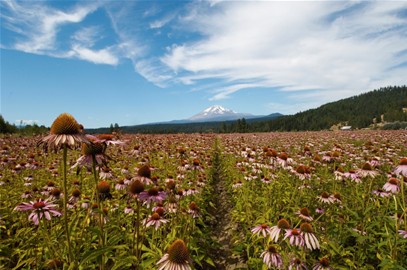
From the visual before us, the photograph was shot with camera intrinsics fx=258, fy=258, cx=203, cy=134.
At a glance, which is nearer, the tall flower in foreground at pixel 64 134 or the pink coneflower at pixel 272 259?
the tall flower in foreground at pixel 64 134

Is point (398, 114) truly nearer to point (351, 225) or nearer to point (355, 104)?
point (355, 104)

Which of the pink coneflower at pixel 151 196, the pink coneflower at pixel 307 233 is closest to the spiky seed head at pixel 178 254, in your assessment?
the pink coneflower at pixel 151 196

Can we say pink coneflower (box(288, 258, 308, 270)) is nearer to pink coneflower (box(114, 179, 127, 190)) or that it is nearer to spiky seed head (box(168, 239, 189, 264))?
spiky seed head (box(168, 239, 189, 264))

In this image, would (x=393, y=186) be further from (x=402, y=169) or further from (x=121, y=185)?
(x=121, y=185)

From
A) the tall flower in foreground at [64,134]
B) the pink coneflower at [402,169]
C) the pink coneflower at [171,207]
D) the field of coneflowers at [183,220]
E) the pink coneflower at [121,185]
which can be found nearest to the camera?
the tall flower in foreground at [64,134]

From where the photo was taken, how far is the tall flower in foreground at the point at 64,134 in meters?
1.96

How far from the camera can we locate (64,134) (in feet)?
6.75

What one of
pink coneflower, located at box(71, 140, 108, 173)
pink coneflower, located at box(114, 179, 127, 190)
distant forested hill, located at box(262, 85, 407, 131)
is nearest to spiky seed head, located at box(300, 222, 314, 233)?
pink coneflower, located at box(71, 140, 108, 173)

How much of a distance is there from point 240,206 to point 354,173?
2496mm

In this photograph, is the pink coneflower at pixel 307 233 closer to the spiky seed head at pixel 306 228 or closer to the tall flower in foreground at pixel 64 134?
the spiky seed head at pixel 306 228

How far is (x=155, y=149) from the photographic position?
11.3m

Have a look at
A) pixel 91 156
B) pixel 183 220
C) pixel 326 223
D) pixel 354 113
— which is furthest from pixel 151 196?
pixel 354 113

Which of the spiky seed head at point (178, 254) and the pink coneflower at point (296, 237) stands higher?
the spiky seed head at point (178, 254)

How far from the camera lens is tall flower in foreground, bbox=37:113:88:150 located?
6.45ft
